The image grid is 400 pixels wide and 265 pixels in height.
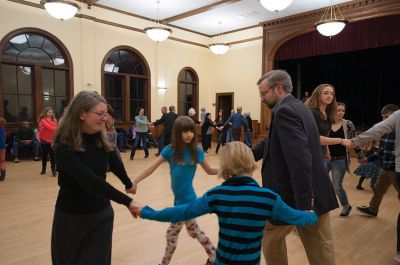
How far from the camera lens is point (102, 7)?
9859 millimetres

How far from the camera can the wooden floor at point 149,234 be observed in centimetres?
277

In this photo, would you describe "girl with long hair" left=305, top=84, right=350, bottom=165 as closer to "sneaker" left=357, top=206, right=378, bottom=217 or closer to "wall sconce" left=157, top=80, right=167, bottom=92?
"sneaker" left=357, top=206, right=378, bottom=217

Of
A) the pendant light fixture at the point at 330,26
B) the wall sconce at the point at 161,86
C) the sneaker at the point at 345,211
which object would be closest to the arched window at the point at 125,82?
the wall sconce at the point at 161,86

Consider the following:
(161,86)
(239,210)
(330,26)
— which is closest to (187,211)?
(239,210)

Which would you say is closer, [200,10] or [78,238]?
[78,238]

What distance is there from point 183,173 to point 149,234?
1.27 metres

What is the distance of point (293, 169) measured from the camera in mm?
1633

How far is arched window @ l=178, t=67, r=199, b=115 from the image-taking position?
12688 millimetres

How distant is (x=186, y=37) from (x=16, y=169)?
8139mm

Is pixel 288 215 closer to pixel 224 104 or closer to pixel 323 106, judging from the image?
pixel 323 106

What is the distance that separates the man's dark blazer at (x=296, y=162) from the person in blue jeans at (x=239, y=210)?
269 millimetres

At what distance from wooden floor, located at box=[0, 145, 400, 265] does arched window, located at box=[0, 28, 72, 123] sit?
4221 millimetres

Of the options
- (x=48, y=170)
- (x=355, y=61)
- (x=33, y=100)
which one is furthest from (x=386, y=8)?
(x=33, y=100)

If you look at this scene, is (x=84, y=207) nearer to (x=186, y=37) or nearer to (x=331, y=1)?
(x=331, y=1)
